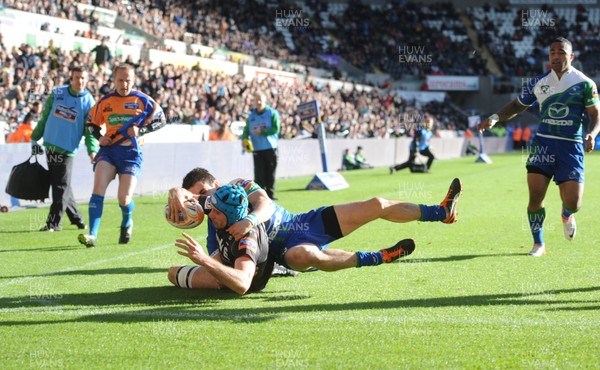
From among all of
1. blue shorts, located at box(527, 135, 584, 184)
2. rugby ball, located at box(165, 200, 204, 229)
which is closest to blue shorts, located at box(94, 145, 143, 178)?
rugby ball, located at box(165, 200, 204, 229)

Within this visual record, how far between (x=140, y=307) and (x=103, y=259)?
103 inches

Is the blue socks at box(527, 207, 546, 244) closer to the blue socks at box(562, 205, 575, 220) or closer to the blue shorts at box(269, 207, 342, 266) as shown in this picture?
A: the blue socks at box(562, 205, 575, 220)

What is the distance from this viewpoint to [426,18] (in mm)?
61375

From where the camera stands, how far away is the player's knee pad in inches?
267

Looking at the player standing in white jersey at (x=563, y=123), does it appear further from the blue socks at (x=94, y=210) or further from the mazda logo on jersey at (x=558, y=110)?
the blue socks at (x=94, y=210)

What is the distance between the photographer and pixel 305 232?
650cm

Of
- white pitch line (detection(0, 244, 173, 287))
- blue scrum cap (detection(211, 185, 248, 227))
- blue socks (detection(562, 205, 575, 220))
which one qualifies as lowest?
white pitch line (detection(0, 244, 173, 287))

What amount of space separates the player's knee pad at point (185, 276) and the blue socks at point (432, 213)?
200 centimetres

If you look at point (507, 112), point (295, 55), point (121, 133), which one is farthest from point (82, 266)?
point (295, 55)

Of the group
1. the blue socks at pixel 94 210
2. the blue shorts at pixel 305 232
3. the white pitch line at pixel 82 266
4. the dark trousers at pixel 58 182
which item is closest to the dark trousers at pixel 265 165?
the dark trousers at pixel 58 182

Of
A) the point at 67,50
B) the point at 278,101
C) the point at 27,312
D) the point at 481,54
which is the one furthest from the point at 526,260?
the point at 481,54

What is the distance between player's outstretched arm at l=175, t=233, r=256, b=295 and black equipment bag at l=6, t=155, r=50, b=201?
238 inches

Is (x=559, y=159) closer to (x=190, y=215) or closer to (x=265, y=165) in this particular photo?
(x=190, y=215)

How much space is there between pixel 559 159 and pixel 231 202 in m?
3.91
